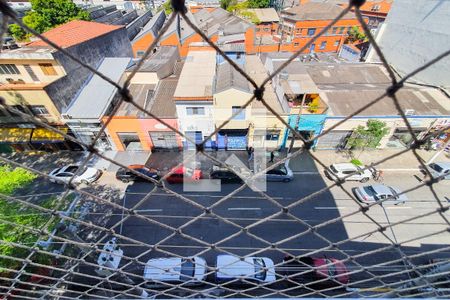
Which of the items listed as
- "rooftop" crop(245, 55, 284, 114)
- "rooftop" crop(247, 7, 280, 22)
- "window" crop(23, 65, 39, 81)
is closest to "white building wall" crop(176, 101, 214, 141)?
"rooftop" crop(245, 55, 284, 114)

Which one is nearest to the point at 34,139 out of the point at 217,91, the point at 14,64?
the point at 14,64

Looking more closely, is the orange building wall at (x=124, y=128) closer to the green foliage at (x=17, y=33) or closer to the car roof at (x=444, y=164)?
the car roof at (x=444, y=164)

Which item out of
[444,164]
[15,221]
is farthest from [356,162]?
[15,221]

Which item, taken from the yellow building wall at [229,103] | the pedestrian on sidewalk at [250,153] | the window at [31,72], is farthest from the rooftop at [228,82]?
the window at [31,72]

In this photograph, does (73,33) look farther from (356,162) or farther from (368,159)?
(368,159)

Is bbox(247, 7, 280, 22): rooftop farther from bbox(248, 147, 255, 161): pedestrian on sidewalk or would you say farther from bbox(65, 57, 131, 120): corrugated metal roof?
bbox(248, 147, 255, 161): pedestrian on sidewalk

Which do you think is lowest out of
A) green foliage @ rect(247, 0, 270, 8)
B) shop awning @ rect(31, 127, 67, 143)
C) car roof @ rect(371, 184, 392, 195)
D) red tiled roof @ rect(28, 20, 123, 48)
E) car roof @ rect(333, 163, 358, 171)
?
car roof @ rect(371, 184, 392, 195)

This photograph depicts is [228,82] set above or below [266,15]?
above
